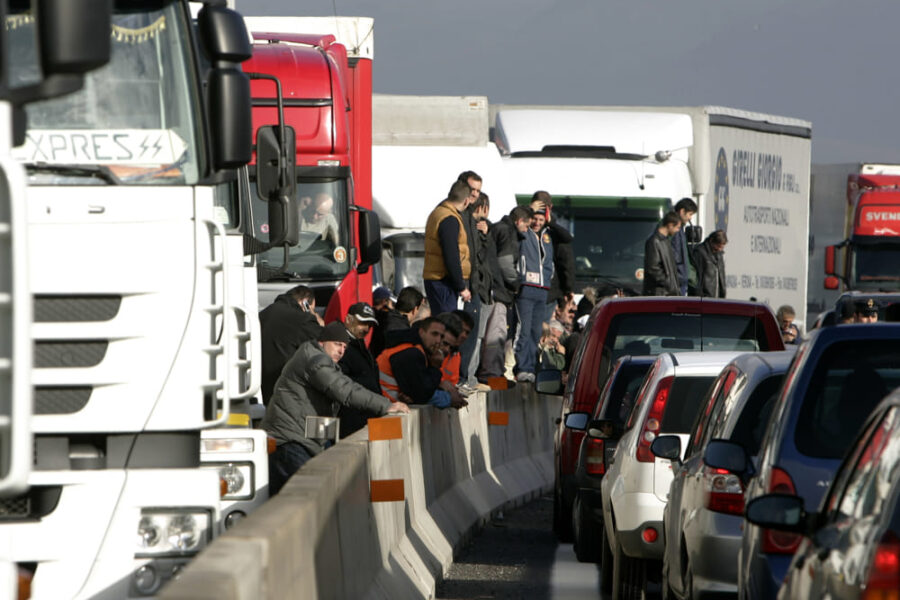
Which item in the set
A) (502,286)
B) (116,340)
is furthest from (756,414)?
(502,286)

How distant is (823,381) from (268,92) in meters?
11.4

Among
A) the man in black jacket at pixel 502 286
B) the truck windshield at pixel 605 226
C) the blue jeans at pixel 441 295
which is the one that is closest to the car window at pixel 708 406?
the blue jeans at pixel 441 295

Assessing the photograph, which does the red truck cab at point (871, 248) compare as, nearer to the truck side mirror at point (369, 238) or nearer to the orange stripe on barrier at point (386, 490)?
the truck side mirror at point (369, 238)

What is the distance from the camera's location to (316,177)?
59.9 feet

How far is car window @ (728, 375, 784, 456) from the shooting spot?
28.5 feet

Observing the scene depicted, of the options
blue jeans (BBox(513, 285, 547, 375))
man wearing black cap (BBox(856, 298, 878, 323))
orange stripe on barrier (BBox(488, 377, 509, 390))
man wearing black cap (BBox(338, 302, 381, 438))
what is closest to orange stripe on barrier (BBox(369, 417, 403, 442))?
man wearing black cap (BBox(338, 302, 381, 438))

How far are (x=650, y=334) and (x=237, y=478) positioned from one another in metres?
5.43

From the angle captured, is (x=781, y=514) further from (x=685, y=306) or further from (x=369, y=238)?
(x=369, y=238)

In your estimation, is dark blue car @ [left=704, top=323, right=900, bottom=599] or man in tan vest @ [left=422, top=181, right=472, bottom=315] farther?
man in tan vest @ [left=422, top=181, right=472, bottom=315]

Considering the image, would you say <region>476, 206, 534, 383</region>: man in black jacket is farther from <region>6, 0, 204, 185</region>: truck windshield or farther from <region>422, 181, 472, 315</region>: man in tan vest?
<region>6, 0, 204, 185</region>: truck windshield

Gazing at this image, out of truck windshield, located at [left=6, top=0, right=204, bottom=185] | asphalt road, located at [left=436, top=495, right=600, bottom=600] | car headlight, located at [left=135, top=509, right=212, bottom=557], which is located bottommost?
asphalt road, located at [left=436, top=495, right=600, bottom=600]

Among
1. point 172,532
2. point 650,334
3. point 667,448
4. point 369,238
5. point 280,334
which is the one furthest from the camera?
point 369,238

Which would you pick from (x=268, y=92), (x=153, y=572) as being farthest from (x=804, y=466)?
(x=268, y=92)

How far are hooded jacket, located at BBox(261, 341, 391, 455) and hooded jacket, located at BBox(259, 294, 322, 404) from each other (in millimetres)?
2913
